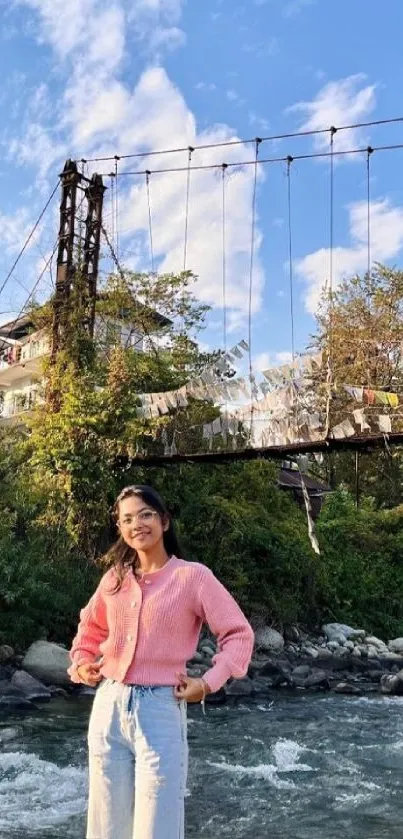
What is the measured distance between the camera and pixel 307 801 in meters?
5.57

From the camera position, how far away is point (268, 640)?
43.6 ft

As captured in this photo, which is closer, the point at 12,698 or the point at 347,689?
the point at 12,698

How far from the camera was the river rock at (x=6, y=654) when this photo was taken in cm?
1030

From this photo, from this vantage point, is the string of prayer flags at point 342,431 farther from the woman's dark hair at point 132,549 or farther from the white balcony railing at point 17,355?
the white balcony railing at point 17,355

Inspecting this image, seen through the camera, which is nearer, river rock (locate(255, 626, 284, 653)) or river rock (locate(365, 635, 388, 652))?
river rock (locate(255, 626, 284, 653))

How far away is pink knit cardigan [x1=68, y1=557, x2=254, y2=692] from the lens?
200 cm

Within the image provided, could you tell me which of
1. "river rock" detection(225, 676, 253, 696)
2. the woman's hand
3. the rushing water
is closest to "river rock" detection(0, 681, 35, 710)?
the rushing water

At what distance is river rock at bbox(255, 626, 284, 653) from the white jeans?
1154cm

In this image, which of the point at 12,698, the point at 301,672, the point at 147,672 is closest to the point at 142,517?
the point at 147,672

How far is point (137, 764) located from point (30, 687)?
808cm

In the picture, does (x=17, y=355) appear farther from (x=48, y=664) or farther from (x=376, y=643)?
(x=48, y=664)

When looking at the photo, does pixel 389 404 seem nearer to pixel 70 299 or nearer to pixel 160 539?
pixel 70 299

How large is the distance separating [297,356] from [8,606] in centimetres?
→ 553

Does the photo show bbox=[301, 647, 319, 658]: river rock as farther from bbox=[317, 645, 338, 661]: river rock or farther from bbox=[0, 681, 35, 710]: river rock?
bbox=[0, 681, 35, 710]: river rock
